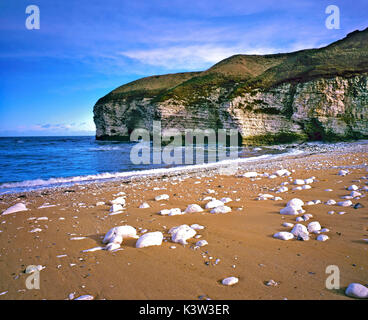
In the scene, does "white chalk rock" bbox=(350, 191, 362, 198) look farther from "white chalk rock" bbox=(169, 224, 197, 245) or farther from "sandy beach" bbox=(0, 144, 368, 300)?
"white chalk rock" bbox=(169, 224, 197, 245)

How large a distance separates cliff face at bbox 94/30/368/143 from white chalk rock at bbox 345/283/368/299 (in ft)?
91.0

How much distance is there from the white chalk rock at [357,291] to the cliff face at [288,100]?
2772 cm

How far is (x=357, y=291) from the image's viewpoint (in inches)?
71.9

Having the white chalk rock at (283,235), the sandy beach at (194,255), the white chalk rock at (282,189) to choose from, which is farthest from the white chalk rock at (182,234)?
the white chalk rock at (282,189)

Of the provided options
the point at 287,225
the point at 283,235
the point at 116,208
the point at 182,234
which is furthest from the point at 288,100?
the point at 182,234

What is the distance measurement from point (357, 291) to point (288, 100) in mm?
30197

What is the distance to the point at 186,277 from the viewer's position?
2.30 meters

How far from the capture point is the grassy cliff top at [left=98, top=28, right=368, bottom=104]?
29255mm

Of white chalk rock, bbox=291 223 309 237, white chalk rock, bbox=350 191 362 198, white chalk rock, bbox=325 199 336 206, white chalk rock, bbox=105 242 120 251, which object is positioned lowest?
white chalk rock, bbox=105 242 120 251

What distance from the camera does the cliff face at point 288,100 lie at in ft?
84.2

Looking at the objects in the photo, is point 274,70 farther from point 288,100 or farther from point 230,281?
point 230,281

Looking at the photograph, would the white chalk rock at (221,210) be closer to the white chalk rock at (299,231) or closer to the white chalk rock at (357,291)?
the white chalk rock at (299,231)

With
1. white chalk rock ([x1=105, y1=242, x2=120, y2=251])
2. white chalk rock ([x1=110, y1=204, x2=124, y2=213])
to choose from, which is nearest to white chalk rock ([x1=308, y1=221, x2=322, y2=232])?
white chalk rock ([x1=105, y1=242, x2=120, y2=251])
